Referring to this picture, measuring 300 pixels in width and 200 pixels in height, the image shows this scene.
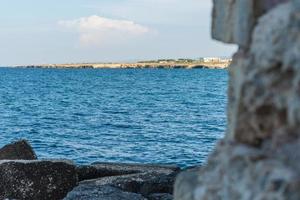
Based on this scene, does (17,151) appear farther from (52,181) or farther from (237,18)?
(237,18)

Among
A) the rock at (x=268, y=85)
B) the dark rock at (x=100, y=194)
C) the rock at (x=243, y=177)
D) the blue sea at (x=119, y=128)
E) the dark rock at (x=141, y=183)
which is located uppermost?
the rock at (x=268, y=85)

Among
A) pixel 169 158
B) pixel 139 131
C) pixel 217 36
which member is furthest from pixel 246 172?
pixel 139 131

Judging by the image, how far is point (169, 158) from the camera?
3619 centimetres

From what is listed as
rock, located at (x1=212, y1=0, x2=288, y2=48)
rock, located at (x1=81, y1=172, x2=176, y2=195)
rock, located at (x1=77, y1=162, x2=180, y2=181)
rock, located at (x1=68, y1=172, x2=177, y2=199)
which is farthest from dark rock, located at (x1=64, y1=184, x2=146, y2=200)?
rock, located at (x1=212, y1=0, x2=288, y2=48)

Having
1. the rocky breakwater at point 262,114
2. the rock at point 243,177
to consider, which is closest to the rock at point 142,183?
the rock at point 243,177

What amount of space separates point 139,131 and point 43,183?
33.7 m

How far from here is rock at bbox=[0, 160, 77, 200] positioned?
53.9 feet

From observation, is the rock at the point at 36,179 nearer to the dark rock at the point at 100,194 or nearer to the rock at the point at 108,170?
the dark rock at the point at 100,194

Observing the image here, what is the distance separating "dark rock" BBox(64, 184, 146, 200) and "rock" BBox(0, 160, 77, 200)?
1.83 meters

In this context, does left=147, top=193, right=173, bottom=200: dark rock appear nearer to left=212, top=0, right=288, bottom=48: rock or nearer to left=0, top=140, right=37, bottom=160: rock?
left=0, top=140, right=37, bottom=160: rock

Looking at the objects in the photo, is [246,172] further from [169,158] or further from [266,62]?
[169,158]

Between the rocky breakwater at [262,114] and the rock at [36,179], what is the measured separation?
40.4 ft

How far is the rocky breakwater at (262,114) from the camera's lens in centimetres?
393

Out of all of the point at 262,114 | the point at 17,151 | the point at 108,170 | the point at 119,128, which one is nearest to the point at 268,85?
the point at 262,114
